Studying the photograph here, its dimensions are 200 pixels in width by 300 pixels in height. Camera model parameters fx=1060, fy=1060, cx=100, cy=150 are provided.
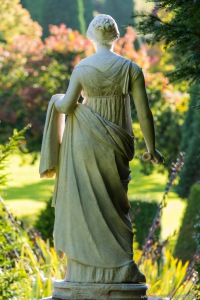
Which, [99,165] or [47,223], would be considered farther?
[47,223]

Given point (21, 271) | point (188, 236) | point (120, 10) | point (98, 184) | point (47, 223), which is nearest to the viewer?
point (98, 184)

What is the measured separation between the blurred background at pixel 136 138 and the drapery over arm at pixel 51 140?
1.35 ft

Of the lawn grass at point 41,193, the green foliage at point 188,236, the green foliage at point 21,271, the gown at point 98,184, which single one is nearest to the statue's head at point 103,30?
the gown at point 98,184

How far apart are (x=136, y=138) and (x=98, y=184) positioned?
48.6 ft

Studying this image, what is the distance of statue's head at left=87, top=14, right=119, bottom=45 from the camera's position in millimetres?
7371

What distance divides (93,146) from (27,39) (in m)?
18.8

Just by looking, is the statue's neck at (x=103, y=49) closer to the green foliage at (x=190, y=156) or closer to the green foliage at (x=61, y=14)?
the green foliage at (x=190, y=156)

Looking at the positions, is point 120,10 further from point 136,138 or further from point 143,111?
point 143,111

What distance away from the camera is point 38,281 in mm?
9227

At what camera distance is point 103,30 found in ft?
24.2

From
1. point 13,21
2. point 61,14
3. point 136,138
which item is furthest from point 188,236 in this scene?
point 61,14

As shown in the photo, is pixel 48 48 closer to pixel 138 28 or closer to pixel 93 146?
pixel 138 28

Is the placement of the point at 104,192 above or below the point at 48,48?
below

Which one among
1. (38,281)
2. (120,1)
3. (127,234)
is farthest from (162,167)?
(120,1)
